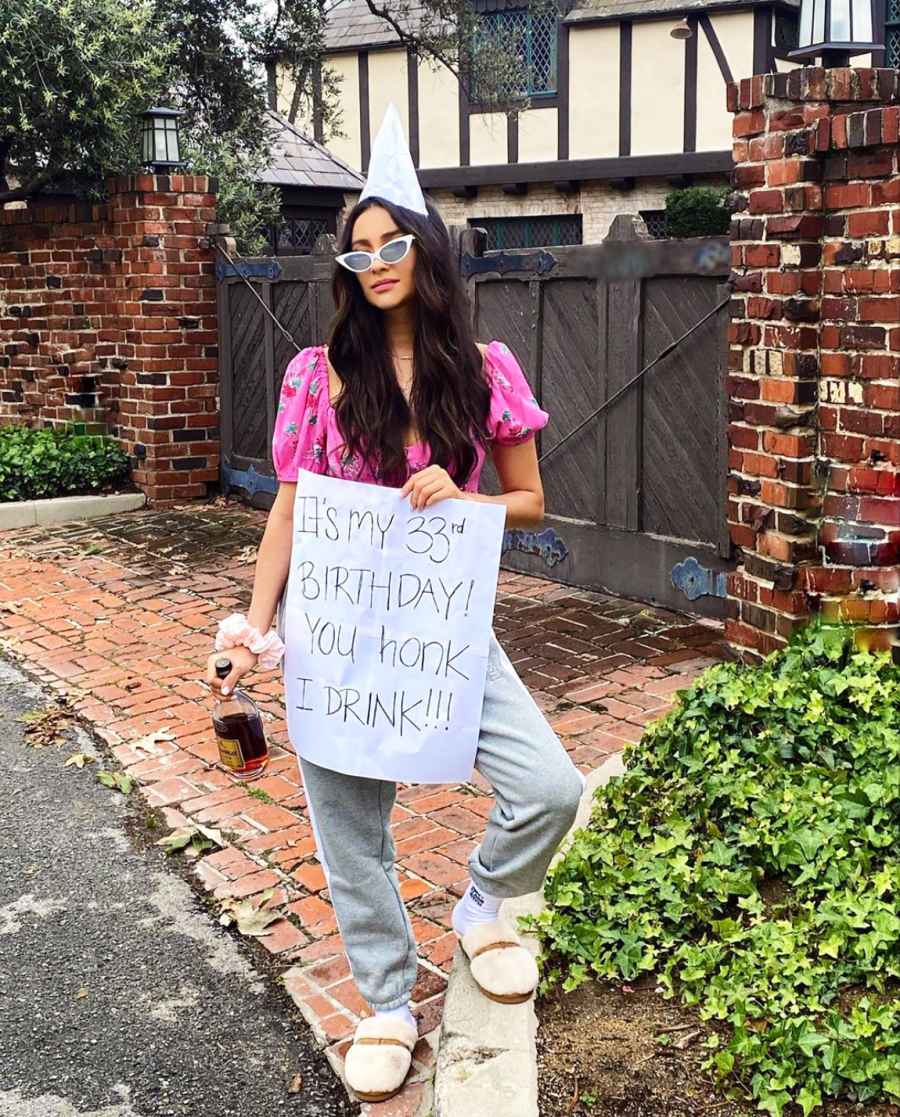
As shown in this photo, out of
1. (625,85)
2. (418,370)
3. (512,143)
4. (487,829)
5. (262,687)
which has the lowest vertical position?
(262,687)

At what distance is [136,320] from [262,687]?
492 cm

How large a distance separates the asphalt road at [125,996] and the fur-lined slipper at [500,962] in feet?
1.30

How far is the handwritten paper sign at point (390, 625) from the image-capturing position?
2.78 meters

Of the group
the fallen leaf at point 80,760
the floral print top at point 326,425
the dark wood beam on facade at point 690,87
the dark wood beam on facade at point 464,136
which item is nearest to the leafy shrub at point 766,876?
the floral print top at point 326,425

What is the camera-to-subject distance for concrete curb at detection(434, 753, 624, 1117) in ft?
8.51

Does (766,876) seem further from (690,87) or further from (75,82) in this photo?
(690,87)

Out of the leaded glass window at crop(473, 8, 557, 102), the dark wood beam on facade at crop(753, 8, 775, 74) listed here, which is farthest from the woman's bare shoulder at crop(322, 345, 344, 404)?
the leaded glass window at crop(473, 8, 557, 102)

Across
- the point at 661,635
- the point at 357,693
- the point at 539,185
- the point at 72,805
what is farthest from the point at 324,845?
the point at 539,185

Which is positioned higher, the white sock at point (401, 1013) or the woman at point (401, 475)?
the woman at point (401, 475)

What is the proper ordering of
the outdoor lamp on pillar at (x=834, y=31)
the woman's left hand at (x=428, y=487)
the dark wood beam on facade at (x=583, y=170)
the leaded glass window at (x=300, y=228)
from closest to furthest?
the woman's left hand at (x=428, y=487), the outdoor lamp on pillar at (x=834, y=31), the leaded glass window at (x=300, y=228), the dark wood beam on facade at (x=583, y=170)

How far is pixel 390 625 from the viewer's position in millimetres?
2836

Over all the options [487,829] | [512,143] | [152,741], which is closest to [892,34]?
[512,143]

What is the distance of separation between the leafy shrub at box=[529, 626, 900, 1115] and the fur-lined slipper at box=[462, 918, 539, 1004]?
82mm

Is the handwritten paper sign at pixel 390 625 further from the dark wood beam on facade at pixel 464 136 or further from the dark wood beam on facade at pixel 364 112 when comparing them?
the dark wood beam on facade at pixel 364 112
